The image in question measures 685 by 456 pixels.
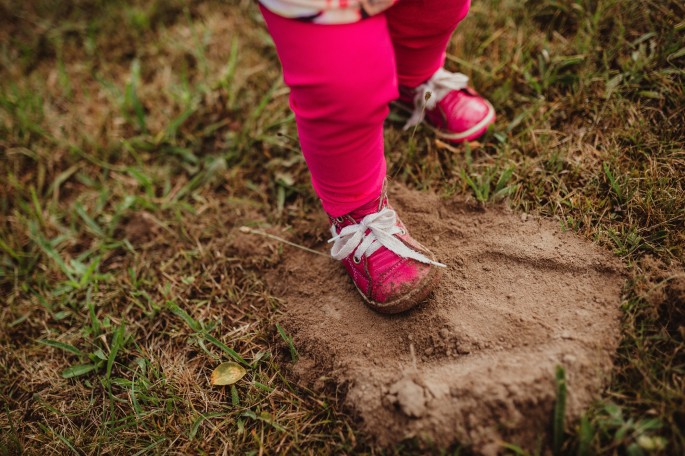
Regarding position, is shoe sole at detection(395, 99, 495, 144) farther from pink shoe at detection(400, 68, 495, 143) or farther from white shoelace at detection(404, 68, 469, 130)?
white shoelace at detection(404, 68, 469, 130)

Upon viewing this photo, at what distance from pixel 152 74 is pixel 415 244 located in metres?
1.75

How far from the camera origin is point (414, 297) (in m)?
1.28

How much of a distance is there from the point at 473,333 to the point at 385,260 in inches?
12.6

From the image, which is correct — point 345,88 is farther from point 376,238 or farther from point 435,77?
point 435,77

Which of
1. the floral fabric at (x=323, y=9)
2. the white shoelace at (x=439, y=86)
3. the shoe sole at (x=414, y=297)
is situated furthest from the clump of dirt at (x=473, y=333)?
the floral fabric at (x=323, y=9)

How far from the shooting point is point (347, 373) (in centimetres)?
126

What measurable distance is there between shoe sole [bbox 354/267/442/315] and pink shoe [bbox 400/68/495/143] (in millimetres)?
622

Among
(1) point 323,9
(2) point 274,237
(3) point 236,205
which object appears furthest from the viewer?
(3) point 236,205

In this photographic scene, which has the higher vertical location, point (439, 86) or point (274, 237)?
point (439, 86)

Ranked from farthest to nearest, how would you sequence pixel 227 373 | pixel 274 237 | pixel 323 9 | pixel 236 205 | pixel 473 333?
pixel 236 205 < pixel 274 237 < pixel 227 373 < pixel 473 333 < pixel 323 9

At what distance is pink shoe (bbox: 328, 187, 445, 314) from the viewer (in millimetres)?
1286

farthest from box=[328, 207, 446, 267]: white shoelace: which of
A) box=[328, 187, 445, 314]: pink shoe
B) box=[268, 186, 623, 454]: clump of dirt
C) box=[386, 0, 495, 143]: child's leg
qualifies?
box=[386, 0, 495, 143]: child's leg

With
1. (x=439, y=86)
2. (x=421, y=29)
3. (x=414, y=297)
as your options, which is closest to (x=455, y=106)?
(x=439, y=86)

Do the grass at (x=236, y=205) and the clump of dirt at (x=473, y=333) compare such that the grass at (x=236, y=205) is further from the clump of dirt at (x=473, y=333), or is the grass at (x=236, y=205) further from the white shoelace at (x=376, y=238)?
the white shoelace at (x=376, y=238)
